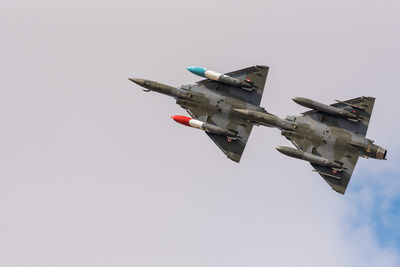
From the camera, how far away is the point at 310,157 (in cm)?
7344

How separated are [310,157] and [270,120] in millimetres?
6229

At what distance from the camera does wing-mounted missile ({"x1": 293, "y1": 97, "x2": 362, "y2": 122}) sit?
7356 centimetres

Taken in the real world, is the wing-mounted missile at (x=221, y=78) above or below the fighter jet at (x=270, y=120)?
above

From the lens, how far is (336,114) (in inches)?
2908

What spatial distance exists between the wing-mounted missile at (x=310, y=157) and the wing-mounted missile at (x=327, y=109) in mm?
5288

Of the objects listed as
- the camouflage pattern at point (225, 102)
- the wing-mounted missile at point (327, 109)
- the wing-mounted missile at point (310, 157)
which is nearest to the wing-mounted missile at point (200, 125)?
the camouflage pattern at point (225, 102)

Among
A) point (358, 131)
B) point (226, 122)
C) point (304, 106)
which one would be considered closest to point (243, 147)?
point (226, 122)

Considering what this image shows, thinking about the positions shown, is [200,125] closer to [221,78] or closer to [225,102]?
[225,102]

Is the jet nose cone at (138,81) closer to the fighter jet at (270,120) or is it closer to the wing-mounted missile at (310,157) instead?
the fighter jet at (270,120)

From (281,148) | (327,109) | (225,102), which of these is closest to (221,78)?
(225,102)

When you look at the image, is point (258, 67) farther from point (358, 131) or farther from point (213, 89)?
point (358, 131)

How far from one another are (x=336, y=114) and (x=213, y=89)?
14595 millimetres

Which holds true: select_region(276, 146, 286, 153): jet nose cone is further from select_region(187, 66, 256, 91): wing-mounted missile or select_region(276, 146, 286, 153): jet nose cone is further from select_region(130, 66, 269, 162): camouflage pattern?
select_region(187, 66, 256, 91): wing-mounted missile

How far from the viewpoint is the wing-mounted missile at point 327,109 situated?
241 ft
